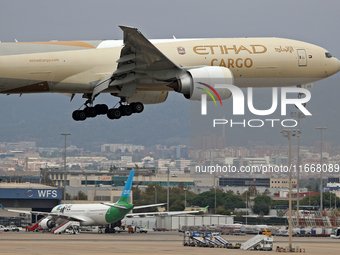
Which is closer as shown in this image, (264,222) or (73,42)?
(73,42)

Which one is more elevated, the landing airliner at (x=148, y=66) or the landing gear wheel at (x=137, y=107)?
the landing airliner at (x=148, y=66)

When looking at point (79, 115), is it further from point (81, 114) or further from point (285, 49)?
point (285, 49)

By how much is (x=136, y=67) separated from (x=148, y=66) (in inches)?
36.2

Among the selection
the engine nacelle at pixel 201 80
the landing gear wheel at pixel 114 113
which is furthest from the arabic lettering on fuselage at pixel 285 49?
the landing gear wheel at pixel 114 113

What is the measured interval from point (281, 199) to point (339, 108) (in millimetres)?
45734

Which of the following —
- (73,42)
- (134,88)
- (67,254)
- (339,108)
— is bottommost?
(67,254)

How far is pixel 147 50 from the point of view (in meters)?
39.4

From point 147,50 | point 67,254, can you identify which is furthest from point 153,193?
→ point 147,50

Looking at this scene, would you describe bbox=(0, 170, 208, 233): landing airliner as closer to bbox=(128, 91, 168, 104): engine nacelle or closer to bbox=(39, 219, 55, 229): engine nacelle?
bbox=(39, 219, 55, 229): engine nacelle

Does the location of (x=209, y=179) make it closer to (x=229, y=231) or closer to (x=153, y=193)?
(x=153, y=193)

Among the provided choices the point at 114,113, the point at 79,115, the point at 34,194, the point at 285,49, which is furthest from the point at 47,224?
the point at 285,49

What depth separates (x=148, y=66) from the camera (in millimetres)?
41312

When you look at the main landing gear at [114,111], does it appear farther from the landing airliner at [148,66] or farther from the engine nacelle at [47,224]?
the engine nacelle at [47,224]

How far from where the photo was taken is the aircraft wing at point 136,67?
39.2 metres
